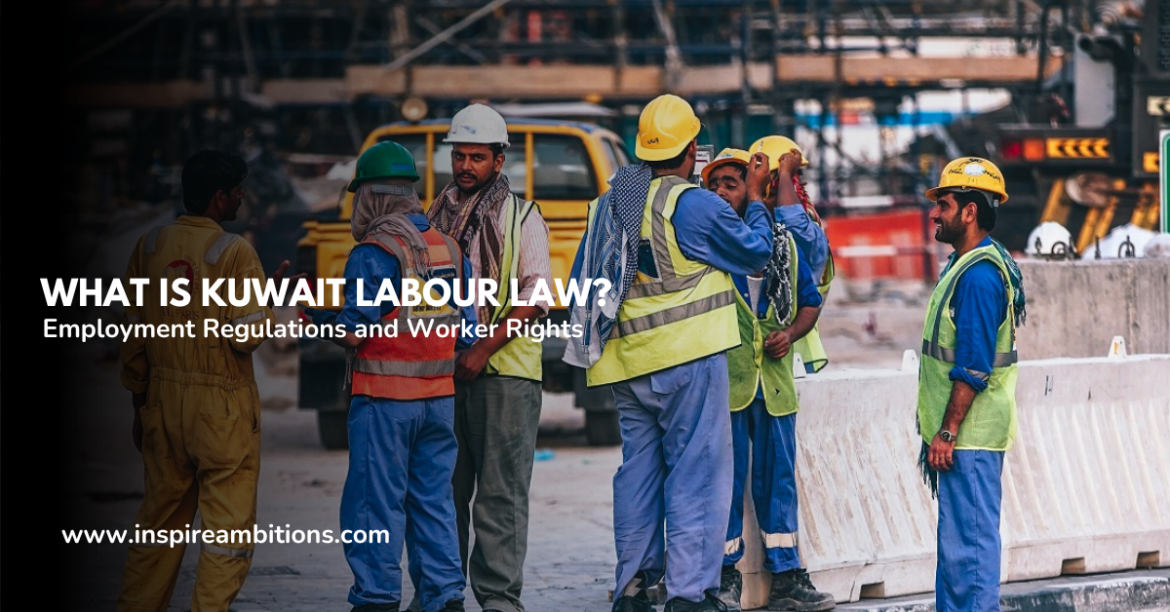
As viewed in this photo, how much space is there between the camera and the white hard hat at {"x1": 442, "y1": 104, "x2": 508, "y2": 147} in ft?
22.0

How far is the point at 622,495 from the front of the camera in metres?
6.57

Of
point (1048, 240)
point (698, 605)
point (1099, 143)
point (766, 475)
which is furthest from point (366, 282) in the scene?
point (1099, 143)

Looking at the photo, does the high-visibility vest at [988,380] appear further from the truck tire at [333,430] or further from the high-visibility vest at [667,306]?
the truck tire at [333,430]

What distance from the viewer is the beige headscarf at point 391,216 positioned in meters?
6.40

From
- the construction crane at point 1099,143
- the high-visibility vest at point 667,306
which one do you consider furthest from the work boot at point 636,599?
the construction crane at point 1099,143

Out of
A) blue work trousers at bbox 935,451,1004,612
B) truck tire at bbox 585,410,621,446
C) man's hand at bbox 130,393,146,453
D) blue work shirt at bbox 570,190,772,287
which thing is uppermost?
blue work shirt at bbox 570,190,772,287

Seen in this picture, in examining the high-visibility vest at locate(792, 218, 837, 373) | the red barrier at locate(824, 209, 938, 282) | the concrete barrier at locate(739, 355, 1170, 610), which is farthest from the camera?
the red barrier at locate(824, 209, 938, 282)

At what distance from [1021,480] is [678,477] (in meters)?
2.14

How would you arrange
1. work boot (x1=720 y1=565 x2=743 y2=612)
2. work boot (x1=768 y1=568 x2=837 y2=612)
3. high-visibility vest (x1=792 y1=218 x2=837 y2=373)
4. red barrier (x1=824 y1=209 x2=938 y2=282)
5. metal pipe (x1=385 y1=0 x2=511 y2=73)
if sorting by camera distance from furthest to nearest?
red barrier (x1=824 y1=209 x2=938 y2=282), metal pipe (x1=385 y1=0 x2=511 y2=73), high-visibility vest (x1=792 y1=218 x2=837 y2=373), work boot (x1=768 y1=568 x2=837 y2=612), work boot (x1=720 y1=565 x2=743 y2=612)

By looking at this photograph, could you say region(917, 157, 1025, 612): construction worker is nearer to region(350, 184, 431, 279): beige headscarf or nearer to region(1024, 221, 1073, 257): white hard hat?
region(350, 184, 431, 279): beige headscarf

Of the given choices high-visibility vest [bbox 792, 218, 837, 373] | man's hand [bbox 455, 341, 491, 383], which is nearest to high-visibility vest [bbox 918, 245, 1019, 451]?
high-visibility vest [bbox 792, 218, 837, 373]

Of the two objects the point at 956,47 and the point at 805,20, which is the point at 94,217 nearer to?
the point at 805,20

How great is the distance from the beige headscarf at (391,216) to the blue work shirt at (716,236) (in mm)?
959

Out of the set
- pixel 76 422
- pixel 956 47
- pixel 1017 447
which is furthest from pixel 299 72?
pixel 1017 447
